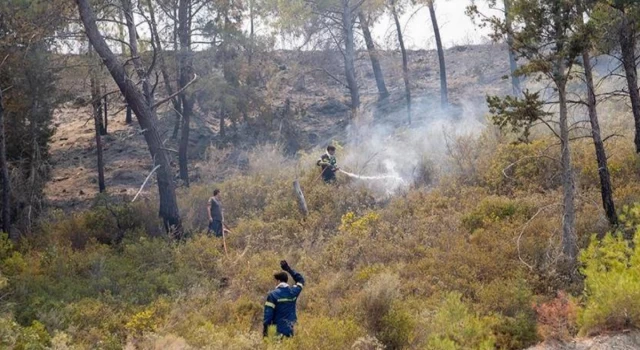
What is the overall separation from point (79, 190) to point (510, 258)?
17.5 metres

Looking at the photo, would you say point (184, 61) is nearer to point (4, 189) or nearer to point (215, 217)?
point (4, 189)

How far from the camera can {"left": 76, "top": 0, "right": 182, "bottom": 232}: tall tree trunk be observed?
15.1 meters

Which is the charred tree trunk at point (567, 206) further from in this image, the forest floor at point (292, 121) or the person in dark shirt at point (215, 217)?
the forest floor at point (292, 121)

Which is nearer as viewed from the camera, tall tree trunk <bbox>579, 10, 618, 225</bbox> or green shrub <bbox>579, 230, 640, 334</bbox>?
green shrub <bbox>579, 230, 640, 334</bbox>

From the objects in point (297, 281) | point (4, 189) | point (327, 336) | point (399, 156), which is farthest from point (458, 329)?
point (4, 189)

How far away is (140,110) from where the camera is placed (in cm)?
1552

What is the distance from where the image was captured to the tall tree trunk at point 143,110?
49.6 feet

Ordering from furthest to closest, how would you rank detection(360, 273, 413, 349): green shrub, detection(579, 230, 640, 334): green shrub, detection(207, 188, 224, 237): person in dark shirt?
detection(207, 188, 224, 237): person in dark shirt
detection(360, 273, 413, 349): green shrub
detection(579, 230, 640, 334): green shrub

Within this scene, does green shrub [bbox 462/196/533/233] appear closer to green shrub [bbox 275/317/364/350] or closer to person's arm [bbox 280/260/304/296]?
person's arm [bbox 280/260/304/296]

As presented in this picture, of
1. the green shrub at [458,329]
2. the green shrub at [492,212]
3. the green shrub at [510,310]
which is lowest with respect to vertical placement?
the green shrub at [510,310]

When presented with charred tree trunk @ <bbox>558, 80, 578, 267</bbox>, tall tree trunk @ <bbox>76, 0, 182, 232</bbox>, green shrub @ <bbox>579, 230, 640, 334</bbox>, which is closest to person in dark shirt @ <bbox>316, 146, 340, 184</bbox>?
tall tree trunk @ <bbox>76, 0, 182, 232</bbox>

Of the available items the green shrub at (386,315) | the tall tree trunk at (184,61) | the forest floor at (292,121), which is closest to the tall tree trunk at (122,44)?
the forest floor at (292,121)

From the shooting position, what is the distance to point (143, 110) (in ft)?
51.0

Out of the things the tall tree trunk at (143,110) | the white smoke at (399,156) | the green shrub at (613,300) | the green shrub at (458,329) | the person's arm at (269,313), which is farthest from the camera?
the white smoke at (399,156)
